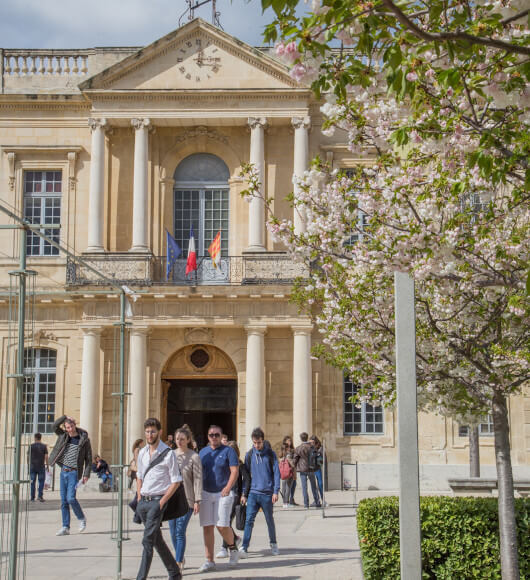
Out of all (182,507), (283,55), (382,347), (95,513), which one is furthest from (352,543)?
(283,55)

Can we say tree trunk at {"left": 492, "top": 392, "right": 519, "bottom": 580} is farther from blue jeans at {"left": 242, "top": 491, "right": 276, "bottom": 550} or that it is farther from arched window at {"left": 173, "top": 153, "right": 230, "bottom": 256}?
→ arched window at {"left": 173, "top": 153, "right": 230, "bottom": 256}

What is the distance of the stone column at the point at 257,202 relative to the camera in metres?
28.8

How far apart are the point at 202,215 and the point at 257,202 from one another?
2351 millimetres

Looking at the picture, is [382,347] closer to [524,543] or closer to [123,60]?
[524,543]

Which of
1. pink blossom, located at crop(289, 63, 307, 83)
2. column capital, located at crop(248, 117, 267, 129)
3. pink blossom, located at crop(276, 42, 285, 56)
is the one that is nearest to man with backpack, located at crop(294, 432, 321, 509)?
column capital, located at crop(248, 117, 267, 129)

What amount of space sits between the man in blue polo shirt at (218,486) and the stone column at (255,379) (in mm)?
14697

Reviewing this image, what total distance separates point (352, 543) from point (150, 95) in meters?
18.0

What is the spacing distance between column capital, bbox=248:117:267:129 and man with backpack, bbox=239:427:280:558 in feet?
54.7

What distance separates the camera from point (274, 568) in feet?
41.3

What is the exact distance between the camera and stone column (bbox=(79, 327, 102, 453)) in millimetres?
28250

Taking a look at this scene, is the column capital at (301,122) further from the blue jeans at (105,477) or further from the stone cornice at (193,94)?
the blue jeans at (105,477)

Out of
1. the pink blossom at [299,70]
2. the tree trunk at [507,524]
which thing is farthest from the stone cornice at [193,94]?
the pink blossom at [299,70]

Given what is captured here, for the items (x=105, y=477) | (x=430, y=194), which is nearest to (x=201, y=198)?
(x=105, y=477)

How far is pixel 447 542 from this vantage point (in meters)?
11.0
